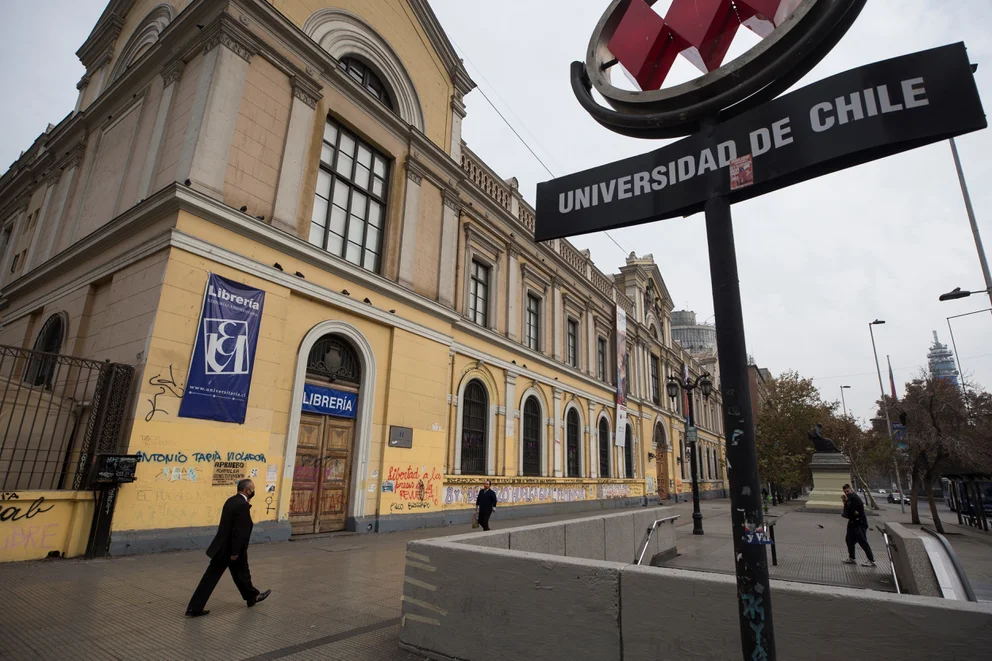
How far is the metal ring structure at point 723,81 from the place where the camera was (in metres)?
2.79

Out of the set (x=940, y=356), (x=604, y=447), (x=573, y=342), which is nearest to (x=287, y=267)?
(x=573, y=342)

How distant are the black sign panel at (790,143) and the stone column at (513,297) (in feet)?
58.6

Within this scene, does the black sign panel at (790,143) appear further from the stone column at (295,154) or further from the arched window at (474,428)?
the arched window at (474,428)

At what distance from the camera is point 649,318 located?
38.2 m

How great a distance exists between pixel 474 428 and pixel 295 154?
10.8 m

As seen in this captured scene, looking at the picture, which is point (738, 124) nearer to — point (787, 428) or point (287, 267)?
point (287, 267)

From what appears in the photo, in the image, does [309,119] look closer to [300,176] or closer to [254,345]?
[300,176]

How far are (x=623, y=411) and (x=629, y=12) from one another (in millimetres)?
27579

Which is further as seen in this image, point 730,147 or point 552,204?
point 552,204

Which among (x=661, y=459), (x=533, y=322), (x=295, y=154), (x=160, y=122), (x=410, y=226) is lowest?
(x=661, y=459)

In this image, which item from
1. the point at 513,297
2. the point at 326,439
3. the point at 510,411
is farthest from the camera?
the point at 513,297

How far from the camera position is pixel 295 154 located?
12.5 meters

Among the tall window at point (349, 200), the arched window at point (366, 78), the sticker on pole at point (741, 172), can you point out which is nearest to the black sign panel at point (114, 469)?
the tall window at point (349, 200)

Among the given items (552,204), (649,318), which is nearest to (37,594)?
(552,204)
